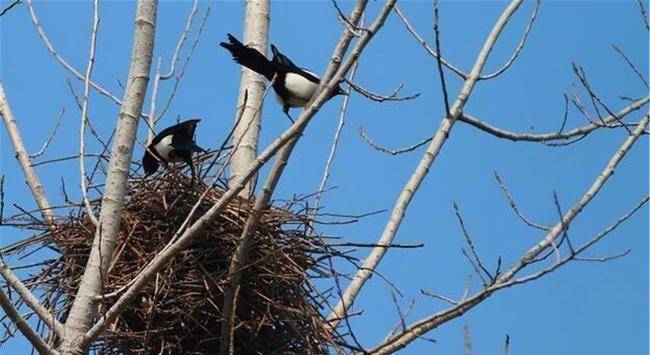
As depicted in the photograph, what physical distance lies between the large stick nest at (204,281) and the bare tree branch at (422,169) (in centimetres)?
23

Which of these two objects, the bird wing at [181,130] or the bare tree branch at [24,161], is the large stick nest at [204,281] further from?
the bird wing at [181,130]

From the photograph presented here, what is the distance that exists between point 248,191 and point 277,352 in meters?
0.89

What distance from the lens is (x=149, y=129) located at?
18.7 ft

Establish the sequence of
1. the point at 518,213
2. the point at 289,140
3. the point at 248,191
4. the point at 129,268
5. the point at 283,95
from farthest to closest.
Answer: the point at 283,95
the point at 248,191
the point at 129,268
the point at 518,213
the point at 289,140

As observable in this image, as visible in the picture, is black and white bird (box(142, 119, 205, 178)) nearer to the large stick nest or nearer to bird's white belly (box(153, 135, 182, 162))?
bird's white belly (box(153, 135, 182, 162))

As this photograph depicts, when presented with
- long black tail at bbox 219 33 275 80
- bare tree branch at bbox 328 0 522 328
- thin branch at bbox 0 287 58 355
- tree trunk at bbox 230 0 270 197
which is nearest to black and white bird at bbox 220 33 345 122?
long black tail at bbox 219 33 275 80

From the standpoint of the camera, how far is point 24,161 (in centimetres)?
465

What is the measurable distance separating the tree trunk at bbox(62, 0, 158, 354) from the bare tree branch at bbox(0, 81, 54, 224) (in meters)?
0.72

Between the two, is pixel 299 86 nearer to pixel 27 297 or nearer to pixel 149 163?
pixel 149 163

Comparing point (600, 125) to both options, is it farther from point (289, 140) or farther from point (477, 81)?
point (289, 140)

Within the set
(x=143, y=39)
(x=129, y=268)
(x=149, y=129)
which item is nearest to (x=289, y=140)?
(x=143, y=39)

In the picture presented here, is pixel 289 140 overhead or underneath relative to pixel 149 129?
underneath

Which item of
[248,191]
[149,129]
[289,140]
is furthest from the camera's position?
[149,129]

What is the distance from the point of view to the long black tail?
15.9ft
